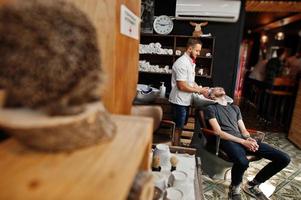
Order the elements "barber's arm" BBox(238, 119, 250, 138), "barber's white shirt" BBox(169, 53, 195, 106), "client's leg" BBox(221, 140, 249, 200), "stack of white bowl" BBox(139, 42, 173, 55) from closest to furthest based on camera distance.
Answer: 1. "client's leg" BBox(221, 140, 249, 200)
2. "barber's arm" BBox(238, 119, 250, 138)
3. "barber's white shirt" BBox(169, 53, 195, 106)
4. "stack of white bowl" BBox(139, 42, 173, 55)

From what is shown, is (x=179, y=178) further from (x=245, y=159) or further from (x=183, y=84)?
(x=183, y=84)

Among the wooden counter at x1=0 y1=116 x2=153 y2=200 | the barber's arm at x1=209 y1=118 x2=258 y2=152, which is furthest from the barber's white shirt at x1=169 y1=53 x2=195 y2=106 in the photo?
the wooden counter at x1=0 y1=116 x2=153 y2=200

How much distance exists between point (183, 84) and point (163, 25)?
5.80ft

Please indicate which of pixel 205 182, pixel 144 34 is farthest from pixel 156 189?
pixel 144 34

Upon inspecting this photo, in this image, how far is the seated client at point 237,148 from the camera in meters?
2.62

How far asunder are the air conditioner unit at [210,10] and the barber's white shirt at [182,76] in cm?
138

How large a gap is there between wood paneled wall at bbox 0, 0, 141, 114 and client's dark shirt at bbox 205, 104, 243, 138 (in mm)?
1852

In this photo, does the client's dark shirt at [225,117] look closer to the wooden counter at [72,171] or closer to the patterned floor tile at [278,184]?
the patterned floor tile at [278,184]

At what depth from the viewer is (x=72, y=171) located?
43 centimetres

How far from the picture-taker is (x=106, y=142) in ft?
1.77

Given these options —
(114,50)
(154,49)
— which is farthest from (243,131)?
(114,50)

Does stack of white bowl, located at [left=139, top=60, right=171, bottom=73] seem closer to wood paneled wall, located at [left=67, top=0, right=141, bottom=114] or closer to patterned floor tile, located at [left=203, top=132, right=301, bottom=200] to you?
patterned floor tile, located at [left=203, top=132, right=301, bottom=200]

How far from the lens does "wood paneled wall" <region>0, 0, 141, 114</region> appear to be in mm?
770

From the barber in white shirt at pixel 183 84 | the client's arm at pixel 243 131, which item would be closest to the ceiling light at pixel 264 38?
the barber in white shirt at pixel 183 84
